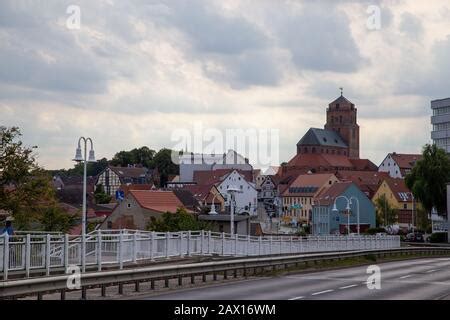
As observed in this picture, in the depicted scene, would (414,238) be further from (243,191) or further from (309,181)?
(309,181)

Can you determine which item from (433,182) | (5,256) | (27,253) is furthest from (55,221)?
(433,182)

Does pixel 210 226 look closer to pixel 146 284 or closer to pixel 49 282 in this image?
pixel 146 284

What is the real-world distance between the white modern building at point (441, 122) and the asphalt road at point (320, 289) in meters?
140

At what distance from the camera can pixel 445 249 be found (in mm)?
72688

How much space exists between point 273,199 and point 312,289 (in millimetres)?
172057

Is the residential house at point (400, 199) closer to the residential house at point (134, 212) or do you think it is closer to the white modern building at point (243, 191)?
the white modern building at point (243, 191)

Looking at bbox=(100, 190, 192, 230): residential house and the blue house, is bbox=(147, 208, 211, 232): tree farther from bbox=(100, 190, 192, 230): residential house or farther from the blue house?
the blue house

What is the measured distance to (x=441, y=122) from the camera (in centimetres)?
16912

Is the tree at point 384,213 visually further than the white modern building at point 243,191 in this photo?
No

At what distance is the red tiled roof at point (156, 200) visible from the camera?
8800cm

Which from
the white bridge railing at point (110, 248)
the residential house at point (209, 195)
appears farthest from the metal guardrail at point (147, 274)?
the residential house at point (209, 195)

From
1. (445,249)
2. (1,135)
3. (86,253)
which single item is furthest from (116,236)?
(445,249)

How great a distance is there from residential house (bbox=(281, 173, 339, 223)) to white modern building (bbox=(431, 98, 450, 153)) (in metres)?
23.1

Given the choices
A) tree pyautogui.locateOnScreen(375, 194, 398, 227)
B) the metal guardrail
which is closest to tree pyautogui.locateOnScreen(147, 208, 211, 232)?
the metal guardrail
